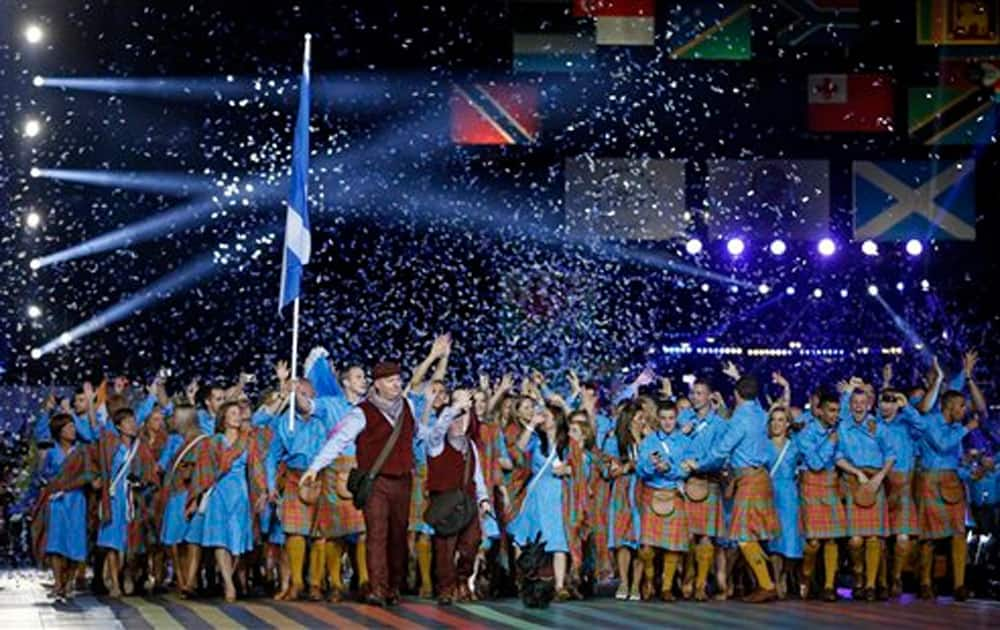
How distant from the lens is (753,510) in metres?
17.8

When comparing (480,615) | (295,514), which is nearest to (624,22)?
(295,514)

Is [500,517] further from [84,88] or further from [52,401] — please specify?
[84,88]

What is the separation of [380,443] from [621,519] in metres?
3.08

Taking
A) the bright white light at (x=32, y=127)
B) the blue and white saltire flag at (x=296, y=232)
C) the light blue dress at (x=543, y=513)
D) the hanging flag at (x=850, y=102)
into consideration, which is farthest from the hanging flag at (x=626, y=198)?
the light blue dress at (x=543, y=513)

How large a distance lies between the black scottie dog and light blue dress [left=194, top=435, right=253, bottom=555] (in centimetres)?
233

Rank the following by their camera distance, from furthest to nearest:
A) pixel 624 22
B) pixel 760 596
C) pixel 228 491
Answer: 1. pixel 624 22
2. pixel 228 491
3. pixel 760 596

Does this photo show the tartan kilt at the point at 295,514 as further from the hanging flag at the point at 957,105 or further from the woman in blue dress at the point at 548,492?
the hanging flag at the point at 957,105

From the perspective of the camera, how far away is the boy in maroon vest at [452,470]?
16781 mm

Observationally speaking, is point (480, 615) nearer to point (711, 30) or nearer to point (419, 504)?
point (419, 504)

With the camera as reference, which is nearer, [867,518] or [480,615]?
[480,615]

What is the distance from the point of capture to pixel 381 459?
16344mm

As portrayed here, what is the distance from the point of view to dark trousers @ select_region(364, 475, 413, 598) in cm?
1630

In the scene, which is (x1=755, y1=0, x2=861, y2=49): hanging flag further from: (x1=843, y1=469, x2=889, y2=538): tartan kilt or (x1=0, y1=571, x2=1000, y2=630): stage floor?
(x1=0, y1=571, x2=1000, y2=630): stage floor

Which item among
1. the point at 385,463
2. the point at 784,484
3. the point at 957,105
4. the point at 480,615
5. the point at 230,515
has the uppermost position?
the point at 957,105
